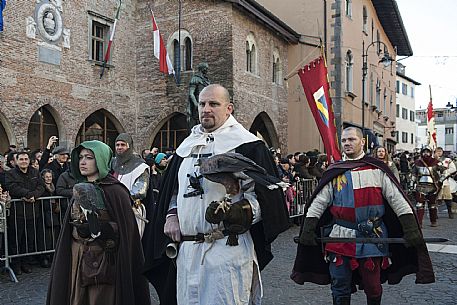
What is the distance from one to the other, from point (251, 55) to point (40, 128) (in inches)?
354

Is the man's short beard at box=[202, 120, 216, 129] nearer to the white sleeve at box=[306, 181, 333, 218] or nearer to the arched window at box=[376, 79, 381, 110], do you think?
the white sleeve at box=[306, 181, 333, 218]

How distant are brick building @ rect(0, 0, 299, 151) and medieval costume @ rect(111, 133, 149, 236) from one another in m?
10.7

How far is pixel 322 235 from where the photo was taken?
446 centimetres

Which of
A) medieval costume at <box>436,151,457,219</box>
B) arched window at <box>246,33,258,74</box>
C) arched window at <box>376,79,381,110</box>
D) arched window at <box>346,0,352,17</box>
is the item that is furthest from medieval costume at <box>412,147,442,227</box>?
arched window at <box>376,79,381,110</box>

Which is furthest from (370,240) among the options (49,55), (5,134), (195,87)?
(49,55)

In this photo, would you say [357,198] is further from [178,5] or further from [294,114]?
[294,114]

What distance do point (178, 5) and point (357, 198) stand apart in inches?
714

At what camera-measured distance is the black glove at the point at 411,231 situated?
408 centimetres

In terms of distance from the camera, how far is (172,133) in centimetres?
2186

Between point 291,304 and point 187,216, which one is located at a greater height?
point 187,216

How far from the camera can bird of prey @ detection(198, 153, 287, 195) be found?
3146 mm

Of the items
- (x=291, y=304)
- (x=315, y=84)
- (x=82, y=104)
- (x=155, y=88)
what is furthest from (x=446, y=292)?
(x=155, y=88)

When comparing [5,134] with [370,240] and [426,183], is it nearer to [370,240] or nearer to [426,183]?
[426,183]

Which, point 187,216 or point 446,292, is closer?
point 187,216
